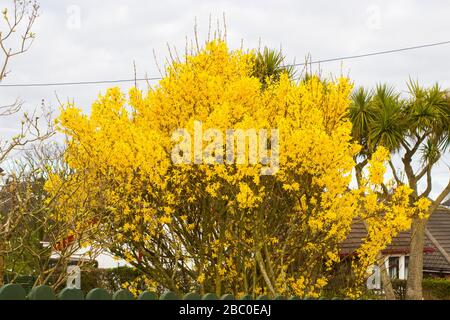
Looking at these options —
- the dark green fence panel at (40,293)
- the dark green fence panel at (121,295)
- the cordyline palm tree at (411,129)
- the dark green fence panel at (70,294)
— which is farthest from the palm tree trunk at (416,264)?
the dark green fence panel at (40,293)

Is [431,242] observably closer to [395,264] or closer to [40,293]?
[395,264]

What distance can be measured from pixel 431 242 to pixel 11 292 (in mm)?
27176

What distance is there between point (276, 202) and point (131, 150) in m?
2.57

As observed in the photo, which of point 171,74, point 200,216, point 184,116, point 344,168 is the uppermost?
point 171,74

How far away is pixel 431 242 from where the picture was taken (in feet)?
93.4

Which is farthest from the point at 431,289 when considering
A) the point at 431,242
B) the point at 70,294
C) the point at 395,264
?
the point at 70,294

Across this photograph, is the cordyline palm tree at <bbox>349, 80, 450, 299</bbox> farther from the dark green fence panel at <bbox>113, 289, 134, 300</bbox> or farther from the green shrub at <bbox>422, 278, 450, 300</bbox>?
the dark green fence panel at <bbox>113, 289, 134, 300</bbox>

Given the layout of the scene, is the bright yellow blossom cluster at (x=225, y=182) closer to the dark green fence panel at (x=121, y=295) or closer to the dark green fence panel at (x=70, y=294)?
the dark green fence panel at (x=121, y=295)

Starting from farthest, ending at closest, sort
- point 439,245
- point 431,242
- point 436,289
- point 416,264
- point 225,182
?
point 431,242
point 439,245
point 436,289
point 416,264
point 225,182

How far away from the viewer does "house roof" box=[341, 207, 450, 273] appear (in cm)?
2286

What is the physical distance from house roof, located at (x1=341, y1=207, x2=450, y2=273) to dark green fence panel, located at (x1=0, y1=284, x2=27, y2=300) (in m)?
18.4
